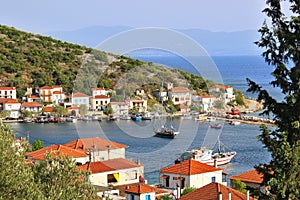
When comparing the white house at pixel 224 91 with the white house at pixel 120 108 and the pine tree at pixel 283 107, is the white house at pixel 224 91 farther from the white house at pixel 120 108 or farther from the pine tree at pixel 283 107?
the pine tree at pixel 283 107

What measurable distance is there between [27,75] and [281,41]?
2883cm

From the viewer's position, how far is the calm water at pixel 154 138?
15444 millimetres

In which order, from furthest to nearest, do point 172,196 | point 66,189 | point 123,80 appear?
point 123,80 → point 172,196 → point 66,189

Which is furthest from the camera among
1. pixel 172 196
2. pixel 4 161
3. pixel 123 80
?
pixel 123 80

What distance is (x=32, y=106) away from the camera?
27.7 metres

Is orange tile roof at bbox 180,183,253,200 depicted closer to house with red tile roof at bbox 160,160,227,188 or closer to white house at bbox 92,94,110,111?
house with red tile roof at bbox 160,160,227,188

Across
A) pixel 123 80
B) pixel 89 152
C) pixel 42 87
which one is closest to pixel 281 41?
pixel 89 152

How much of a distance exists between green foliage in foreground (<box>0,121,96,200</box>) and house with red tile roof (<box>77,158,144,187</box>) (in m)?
5.15

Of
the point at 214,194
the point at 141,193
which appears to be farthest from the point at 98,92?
the point at 214,194

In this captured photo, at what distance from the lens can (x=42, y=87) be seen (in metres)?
29.8

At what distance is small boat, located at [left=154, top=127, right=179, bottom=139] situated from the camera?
20781mm

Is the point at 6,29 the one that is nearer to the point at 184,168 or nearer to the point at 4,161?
the point at 184,168

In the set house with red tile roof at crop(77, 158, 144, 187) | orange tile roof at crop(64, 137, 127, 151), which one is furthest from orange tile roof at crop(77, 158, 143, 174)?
orange tile roof at crop(64, 137, 127, 151)

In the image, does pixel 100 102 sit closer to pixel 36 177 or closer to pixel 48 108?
pixel 48 108
